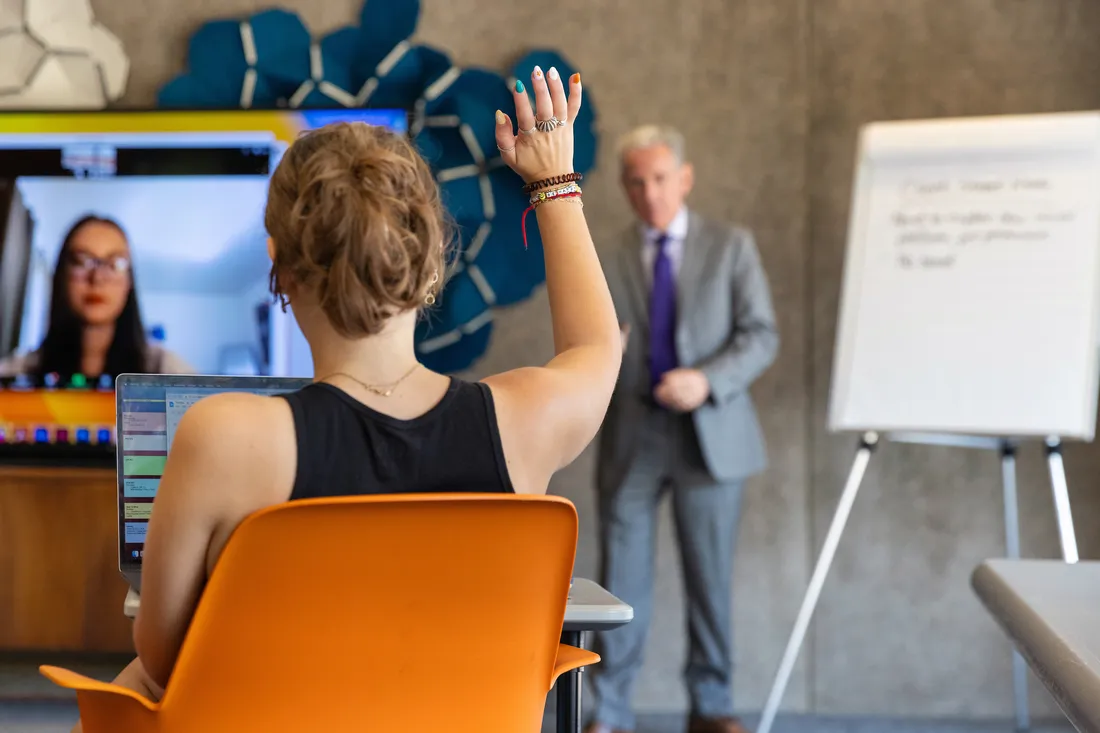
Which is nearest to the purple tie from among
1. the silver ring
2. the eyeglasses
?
the eyeglasses

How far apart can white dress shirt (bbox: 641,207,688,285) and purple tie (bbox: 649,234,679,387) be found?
1 centimetres

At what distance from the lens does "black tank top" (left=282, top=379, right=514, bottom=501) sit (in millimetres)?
995

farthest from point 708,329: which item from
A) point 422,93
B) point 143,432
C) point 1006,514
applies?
point 143,432

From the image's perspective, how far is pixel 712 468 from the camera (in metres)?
3.39

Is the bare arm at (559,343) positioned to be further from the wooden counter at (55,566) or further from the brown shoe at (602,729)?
the wooden counter at (55,566)

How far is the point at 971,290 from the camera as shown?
3.26 metres

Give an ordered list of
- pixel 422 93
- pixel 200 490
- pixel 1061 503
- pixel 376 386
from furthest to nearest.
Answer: pixel 422 93, pixel 1061 503, pixel 376 386, pixel 200 490

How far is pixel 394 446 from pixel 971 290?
2.64 m

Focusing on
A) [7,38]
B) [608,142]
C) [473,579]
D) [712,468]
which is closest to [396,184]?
[473,579]

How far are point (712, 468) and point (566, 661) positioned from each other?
2.20 metres

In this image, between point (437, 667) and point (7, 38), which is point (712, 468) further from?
point (7, 38)

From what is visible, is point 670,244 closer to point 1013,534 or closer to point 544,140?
point 1013,534

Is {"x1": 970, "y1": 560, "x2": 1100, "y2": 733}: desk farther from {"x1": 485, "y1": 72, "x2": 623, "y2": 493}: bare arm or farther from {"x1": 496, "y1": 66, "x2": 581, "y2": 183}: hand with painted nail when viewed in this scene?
{"x1": 496, "y1": 66, "x2": 581, "y2": 183}: hand with painted nail

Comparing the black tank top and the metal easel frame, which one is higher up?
the black tank top
